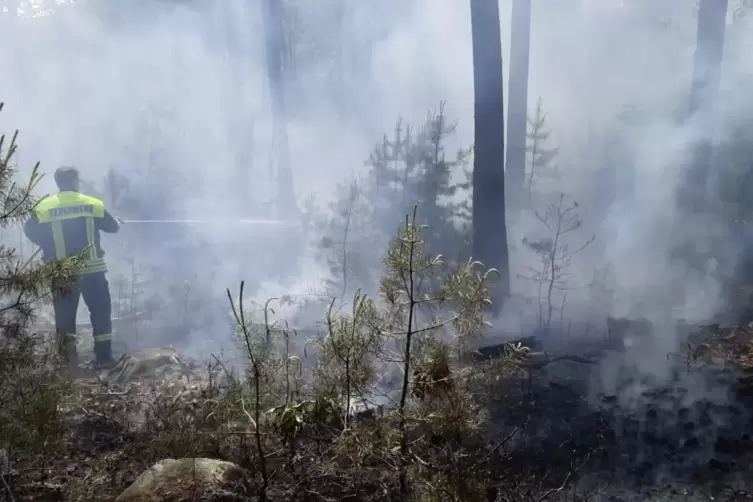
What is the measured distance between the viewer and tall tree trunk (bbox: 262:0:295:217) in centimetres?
1540

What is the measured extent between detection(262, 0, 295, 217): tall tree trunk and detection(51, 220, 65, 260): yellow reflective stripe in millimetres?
9208

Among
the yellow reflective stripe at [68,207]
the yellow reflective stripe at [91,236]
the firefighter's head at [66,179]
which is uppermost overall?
the firefighter's head at [66,179]

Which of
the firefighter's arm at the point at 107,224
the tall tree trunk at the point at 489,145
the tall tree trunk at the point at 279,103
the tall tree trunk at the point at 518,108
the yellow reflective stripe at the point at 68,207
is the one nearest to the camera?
the yellow reflective stripe at the point at 68,207

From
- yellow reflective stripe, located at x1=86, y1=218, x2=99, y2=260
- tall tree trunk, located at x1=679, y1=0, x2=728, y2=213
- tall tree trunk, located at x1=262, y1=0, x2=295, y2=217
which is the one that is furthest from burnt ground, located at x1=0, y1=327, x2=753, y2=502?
tall tree trunk, located at x1=262, y1=0, x2=295, y2=217

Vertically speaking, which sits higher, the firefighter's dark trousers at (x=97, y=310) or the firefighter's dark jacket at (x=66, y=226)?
the firefighter's dark jacket at (x=66, y=226)

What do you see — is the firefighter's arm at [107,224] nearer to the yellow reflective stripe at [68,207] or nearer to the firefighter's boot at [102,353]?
the yellow reflective stripe at [68,207]

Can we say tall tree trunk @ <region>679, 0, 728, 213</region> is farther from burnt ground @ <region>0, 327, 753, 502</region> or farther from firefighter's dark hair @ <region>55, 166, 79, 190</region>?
firefighter's dark hair @ <region>55, 166, 79, 190</region>

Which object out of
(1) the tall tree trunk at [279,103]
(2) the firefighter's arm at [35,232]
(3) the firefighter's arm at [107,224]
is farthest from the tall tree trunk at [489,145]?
(1) the tall tree trunk at [279,103]

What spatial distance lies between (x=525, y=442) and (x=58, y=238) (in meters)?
5.02

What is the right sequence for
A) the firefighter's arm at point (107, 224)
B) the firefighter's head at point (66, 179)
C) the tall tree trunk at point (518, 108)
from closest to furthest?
the firefighter's head at point (66, 179) → the firefighter's arm at point (107, 224) → the tall tree trunk at point (518, 108)

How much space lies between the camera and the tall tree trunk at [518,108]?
13.1 meters

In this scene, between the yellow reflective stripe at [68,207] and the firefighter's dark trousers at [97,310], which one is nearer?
the yellow reflective stripe at [68,207]

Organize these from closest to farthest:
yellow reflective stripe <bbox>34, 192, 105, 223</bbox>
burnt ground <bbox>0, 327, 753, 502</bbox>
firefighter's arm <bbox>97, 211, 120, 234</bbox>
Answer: burnt ground <bbox>0, 327, 753, 502</bbox>
yellow reflective stripe <bbox>34, 192, 105, 223</bbox>
firefighter's arm <bbox>97, 211, 120, 234</bbox>

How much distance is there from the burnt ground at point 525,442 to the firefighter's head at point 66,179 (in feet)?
6.84
